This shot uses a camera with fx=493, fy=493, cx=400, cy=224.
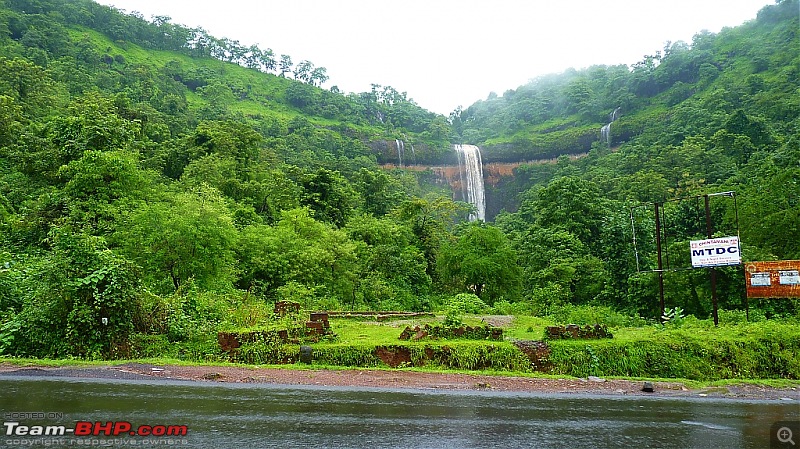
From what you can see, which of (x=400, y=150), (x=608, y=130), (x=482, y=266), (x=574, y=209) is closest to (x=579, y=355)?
(x=482, y=266)

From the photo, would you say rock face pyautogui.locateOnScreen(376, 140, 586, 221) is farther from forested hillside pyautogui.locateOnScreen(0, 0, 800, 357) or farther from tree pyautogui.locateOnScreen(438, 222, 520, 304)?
tree pyautogui.locateOnScreen(438, 222, 520, 304)

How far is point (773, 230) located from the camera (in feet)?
74.2

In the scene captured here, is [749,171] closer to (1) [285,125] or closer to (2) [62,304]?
(2) [62,304]

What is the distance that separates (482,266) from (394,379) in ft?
73.8

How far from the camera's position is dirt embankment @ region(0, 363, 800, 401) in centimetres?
955

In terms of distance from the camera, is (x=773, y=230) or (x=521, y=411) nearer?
(x=521, y=411)

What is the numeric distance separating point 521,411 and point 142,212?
683 inches

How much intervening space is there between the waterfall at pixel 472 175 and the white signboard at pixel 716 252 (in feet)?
189

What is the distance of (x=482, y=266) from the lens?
31953 millimetres

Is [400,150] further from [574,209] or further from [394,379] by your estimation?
[394,379]

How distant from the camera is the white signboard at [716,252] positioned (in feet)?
47.7

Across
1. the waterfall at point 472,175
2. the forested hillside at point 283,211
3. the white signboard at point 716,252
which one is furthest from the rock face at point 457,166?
the white signboard at point 716,252

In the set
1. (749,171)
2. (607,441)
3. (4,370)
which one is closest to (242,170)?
(4,370)

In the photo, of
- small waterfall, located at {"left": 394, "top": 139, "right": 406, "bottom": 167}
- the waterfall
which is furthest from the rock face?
the waterfall
